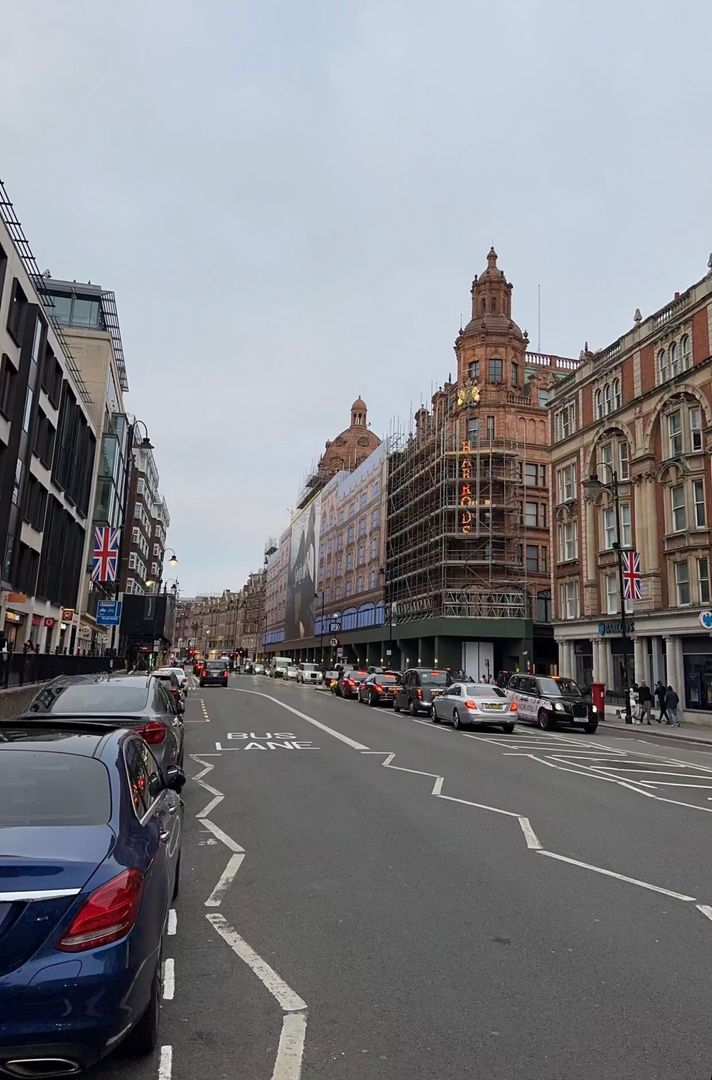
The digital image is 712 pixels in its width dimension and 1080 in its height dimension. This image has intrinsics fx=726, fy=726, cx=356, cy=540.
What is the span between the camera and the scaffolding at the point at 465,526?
175ft

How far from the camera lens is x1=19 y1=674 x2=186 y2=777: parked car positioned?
884 centimetres

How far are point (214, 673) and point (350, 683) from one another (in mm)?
14062

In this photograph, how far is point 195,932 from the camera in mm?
5266

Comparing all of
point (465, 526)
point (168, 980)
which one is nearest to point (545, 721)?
point (168, 980)

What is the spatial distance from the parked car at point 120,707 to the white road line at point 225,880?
1.74 meters

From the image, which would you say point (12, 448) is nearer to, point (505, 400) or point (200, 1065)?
point (200, 1065)

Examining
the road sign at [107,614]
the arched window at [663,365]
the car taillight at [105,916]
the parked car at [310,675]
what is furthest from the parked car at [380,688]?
the car taillight at [105,916]

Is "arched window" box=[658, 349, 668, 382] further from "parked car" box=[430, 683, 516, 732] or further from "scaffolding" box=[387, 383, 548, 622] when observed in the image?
"scaffolding" box=[387, 383, 548, 622]

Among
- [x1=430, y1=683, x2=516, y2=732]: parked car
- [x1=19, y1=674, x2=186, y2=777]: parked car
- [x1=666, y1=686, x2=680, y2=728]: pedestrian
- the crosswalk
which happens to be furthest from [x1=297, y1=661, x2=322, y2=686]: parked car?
[x1=19, y1=674, x2=186, y2=777]: parked car

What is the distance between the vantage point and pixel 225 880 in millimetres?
6531

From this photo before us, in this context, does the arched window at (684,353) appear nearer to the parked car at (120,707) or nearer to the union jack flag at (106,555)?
the union jack flag at (106,555)

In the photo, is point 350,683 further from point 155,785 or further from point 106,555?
point 155,785

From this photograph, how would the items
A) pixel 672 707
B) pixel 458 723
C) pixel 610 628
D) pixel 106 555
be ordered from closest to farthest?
pixel 458 723 < pixel 106 555 < pixel 672 707 < pixel 610 628

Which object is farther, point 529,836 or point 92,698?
point 92,698
